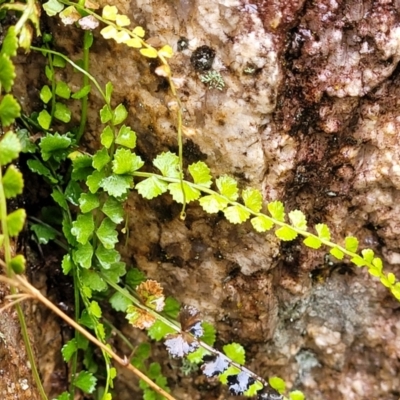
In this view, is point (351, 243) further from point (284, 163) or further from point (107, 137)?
point (107, 137)

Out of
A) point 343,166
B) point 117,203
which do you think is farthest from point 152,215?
point 343,166

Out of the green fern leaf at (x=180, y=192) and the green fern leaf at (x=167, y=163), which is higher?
the green fern leaf at (x=167, y=163)

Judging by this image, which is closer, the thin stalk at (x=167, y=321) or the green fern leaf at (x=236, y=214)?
the green fern leaf at (x=236, y=214)

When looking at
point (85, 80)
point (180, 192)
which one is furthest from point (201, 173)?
point (85, 80)

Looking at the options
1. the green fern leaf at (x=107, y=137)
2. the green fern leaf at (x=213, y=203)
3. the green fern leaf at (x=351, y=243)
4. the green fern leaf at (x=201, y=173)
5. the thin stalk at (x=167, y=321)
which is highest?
the green fern leaf at (x=107, y=137)

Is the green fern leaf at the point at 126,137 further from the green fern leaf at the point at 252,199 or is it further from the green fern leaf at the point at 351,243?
the green fern leaf at the point at 351,243

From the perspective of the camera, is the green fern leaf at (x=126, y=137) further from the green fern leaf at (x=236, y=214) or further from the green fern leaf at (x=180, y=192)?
Result: the green fern leaf at (x=236, y=214)

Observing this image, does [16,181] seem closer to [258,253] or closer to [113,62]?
[113,62]

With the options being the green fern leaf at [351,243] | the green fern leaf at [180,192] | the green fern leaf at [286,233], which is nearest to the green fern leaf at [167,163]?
the green fern leaf at [180,192]
